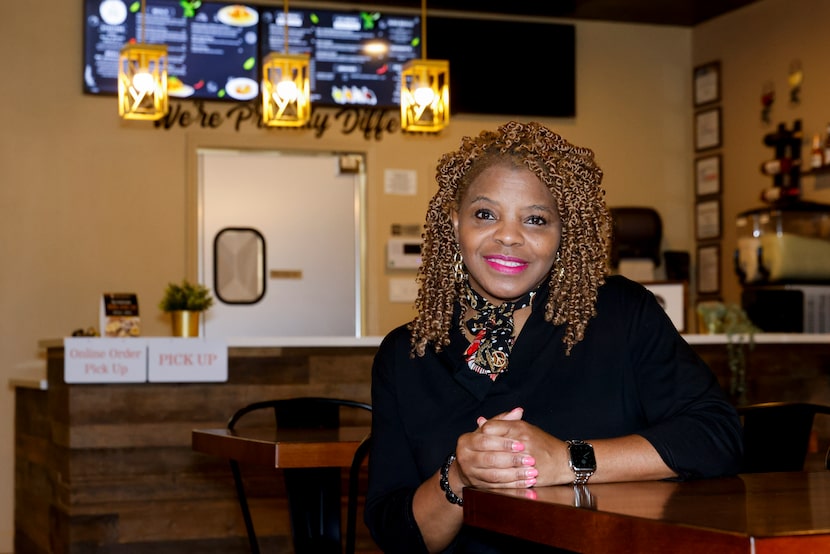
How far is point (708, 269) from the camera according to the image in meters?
6.98

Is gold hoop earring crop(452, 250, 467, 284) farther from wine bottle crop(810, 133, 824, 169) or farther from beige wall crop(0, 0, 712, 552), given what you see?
beige wall crop(0, 0, 712, 552)

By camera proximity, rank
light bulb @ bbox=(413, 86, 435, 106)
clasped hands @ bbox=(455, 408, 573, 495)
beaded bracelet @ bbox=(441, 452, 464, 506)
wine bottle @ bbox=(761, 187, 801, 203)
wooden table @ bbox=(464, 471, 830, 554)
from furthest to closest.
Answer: wine bottle @ bbox=(761, 187, 801, 203) < light bulb @ bbox=(413, 86, 435, 106) < beaded bracelet @ bbox=(441, 452, 464, 506) < clasped hands @ bbox=(455, 408, 573, 495) < wooden table @ bbox=(464, 471, 830, 554)

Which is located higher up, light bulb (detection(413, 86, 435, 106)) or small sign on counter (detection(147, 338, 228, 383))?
light bulb (detection(413, 86, 435, 106))

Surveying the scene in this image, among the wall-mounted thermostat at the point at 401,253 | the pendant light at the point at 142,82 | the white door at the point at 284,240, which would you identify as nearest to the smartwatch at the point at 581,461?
the pendant light at the point at 142,82

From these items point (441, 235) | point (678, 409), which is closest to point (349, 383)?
point (441, 235)

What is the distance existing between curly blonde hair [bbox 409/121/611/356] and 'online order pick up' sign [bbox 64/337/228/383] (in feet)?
8.41

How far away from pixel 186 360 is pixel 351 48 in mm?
2811

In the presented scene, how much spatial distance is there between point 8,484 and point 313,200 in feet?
7.34

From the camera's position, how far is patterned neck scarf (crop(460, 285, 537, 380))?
1768 millimetres

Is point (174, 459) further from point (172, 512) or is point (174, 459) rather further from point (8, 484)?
point (8, 484)

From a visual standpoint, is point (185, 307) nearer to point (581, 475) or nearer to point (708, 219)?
point (581, 475)

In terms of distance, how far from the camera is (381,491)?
5.90 ft

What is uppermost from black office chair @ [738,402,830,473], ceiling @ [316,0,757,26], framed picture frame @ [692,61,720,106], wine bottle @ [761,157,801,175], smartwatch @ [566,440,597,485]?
ceiling @ [316,0,757,26]

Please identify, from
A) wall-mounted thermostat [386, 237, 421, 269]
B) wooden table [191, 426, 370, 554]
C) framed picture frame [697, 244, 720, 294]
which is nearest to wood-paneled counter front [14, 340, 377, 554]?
wooden table [191, 426, 370, 554]
